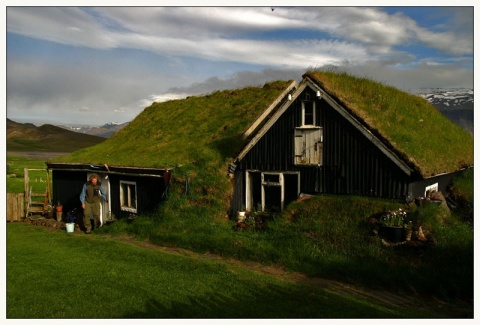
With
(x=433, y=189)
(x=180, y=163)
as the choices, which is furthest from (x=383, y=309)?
(x=180, y=163)

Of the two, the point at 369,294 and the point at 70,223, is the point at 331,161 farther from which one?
the point at 70,223

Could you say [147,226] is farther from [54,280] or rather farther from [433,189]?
[433,189]

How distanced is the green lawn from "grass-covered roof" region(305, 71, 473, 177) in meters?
7.20

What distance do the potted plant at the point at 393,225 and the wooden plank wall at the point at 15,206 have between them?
20059mm

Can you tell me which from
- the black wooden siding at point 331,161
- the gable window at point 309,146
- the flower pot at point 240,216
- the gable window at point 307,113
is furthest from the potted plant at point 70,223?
the gable window at point 307,113

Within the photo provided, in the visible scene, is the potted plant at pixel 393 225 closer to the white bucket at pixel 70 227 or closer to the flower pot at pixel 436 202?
the flower pot at pixel 436 202

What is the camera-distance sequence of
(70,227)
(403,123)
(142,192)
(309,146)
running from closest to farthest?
(309,146) < (403,123) < (70,227) < (142,192)

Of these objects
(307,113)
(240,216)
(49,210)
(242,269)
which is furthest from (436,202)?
(49,210)

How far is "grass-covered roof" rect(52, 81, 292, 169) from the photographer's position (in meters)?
20.1

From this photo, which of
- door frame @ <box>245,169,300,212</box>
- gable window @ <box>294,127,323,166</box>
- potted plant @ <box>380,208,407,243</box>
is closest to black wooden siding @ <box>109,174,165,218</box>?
door frame @ <box>245,169,300,212</box>

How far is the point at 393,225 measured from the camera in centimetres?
1308

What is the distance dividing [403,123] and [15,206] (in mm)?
21606

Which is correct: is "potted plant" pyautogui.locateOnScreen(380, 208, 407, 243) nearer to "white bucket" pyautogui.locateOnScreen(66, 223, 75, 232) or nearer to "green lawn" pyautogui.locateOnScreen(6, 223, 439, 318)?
"green lawn" pyautogui.locateOnScreen(6, 223, 439, 318)

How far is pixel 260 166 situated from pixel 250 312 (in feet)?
32.9
